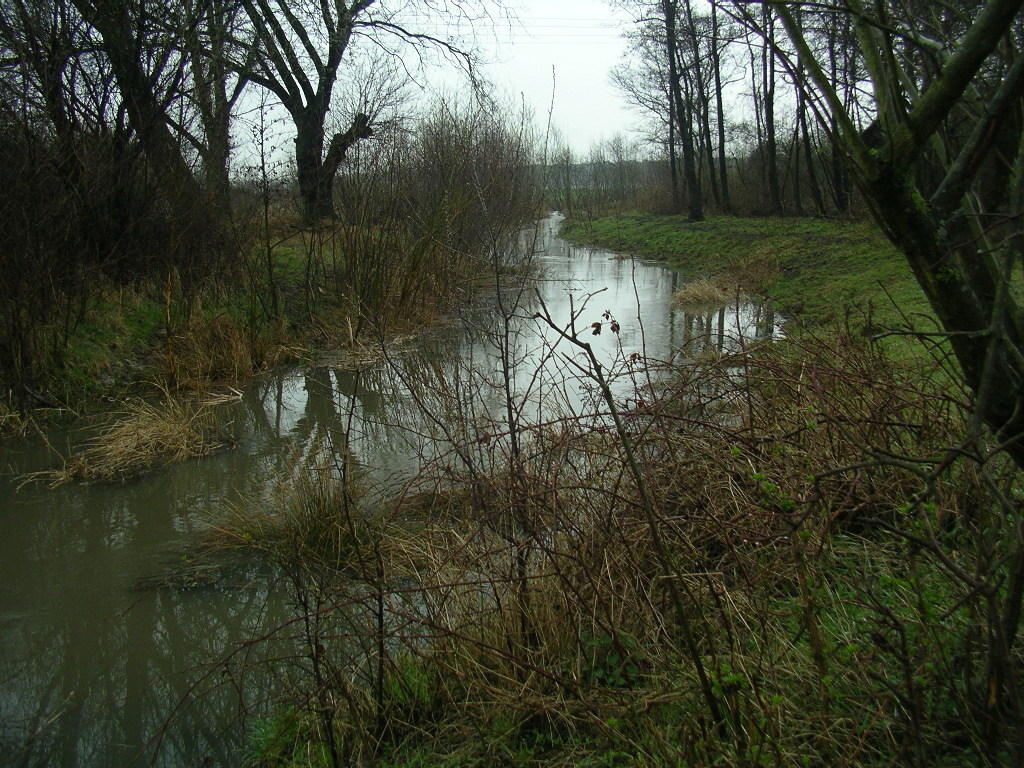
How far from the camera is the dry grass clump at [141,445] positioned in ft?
21.1

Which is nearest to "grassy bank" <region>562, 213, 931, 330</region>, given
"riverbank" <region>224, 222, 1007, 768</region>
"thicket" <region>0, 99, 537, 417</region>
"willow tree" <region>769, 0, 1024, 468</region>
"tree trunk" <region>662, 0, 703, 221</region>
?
"tree trunk" <region>662, 0, 703, 221</region>

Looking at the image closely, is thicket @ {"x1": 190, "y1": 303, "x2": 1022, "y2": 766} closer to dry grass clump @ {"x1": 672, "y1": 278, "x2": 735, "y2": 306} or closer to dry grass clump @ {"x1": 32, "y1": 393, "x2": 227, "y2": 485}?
dry grass clump @ {"x1": 32, "y1": 393, "x2": 227, "y2": 485}

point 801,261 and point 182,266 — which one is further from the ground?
point 182,266

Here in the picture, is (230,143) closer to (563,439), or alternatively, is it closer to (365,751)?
(563,439)

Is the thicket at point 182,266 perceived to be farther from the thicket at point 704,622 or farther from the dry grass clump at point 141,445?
the thicket at point 704,622

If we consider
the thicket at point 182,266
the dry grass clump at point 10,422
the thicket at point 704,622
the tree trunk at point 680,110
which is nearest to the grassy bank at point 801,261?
the tree trunk at point 680,110

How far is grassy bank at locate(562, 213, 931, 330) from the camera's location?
1037cm

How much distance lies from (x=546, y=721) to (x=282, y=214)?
11903 millimetres

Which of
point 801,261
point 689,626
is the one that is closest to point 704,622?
point 689,626

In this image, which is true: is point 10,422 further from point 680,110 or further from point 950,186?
point 680,110

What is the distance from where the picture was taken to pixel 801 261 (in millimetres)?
16766

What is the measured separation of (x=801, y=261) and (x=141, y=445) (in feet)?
45.3

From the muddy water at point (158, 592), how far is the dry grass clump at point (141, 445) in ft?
0.53

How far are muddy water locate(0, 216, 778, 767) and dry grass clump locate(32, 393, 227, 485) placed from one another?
0.53 feet
